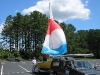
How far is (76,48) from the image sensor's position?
10831 cm

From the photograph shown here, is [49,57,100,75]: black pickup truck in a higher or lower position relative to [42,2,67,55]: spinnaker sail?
lower

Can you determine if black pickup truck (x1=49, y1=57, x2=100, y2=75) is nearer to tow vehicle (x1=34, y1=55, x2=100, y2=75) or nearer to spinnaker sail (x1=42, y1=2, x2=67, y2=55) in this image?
tow vehicle (x1=34, y1=55, x2=100, y2=75)

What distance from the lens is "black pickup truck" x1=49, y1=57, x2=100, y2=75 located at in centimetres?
1252

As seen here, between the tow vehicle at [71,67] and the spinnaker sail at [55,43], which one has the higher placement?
the spinnaker sail at [55,43]

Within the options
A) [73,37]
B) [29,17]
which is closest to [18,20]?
[29,17]

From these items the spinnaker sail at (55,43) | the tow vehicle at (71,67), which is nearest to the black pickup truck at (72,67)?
the tow vehicle at (71,67)

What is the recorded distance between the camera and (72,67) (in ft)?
44.6

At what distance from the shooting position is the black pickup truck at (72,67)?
12516 mm

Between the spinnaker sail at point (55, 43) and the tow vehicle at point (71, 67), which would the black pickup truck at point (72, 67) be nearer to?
the tow vehicle at point (71, 67)

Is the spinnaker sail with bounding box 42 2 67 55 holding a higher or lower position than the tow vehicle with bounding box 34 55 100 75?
higher

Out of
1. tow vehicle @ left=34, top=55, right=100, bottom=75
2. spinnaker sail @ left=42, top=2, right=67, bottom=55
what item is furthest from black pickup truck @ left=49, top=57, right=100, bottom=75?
spinnaker sail @ left=42, top=2, right=67, bottom=55

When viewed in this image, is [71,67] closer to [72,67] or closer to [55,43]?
[72,67]

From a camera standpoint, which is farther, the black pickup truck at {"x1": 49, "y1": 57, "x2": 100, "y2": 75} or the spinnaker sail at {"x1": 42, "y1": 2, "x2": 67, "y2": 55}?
the spinnaker sail at {"x1": 42, "y1": 2, "x2": 67, "y2": 55}

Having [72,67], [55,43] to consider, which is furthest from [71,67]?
[55,43]
